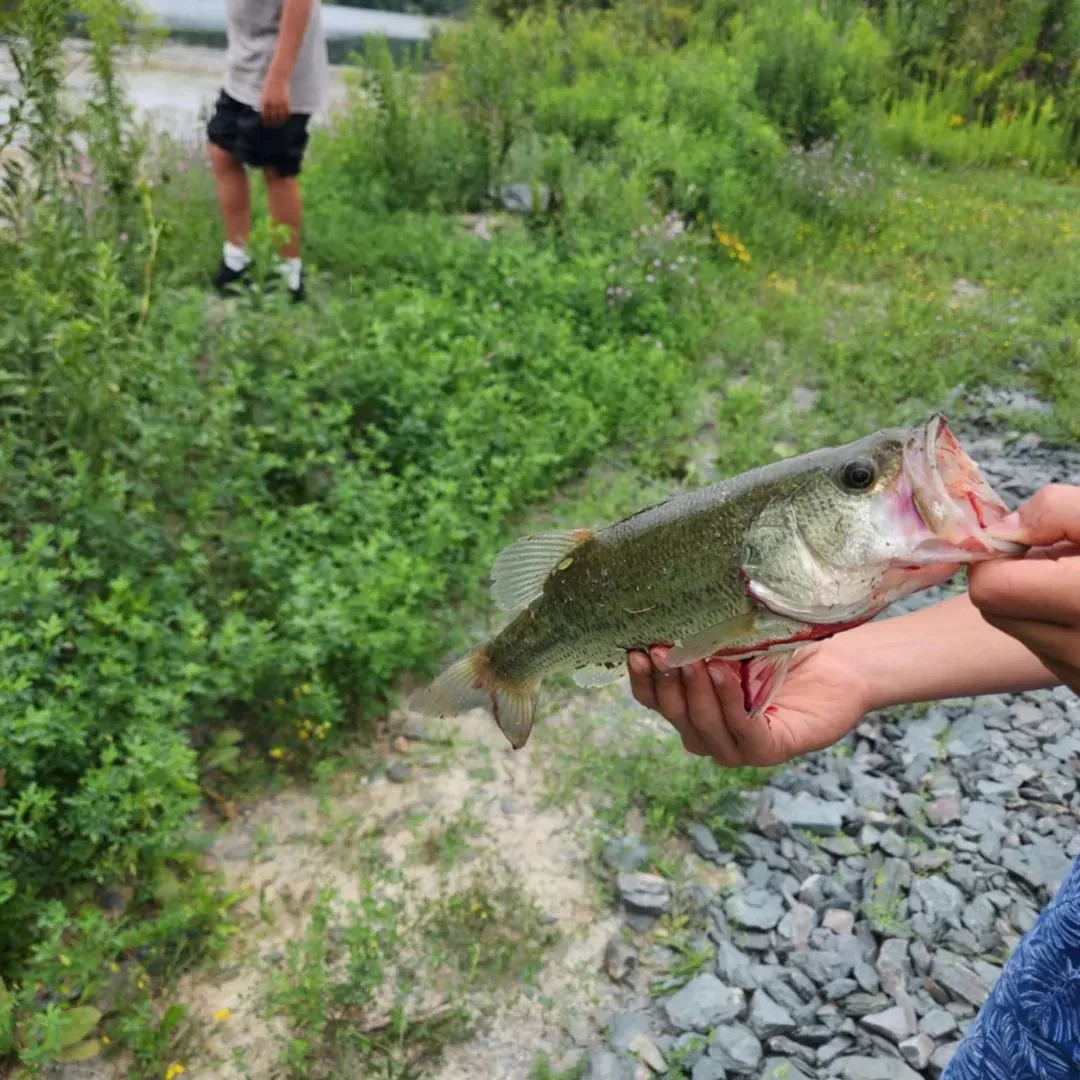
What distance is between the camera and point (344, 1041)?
2635 millimetres

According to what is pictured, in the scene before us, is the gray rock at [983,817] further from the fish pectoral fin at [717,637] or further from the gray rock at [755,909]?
the fish pectoral fin at [717,637]

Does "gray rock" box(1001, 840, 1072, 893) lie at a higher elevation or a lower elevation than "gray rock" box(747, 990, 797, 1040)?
higher

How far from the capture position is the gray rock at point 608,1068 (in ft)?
8.47

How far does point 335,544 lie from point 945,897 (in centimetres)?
264

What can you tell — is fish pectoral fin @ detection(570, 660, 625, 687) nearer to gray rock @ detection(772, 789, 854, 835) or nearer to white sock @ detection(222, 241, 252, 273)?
gray rock @ detection(772, 789, 854, 835)

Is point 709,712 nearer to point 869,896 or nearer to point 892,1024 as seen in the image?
point 892,1024

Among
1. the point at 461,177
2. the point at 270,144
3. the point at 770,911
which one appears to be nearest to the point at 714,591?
the point at 770,911

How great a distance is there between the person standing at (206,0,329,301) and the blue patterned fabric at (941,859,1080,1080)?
5282mm

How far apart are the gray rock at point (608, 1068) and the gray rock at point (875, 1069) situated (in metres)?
0.57

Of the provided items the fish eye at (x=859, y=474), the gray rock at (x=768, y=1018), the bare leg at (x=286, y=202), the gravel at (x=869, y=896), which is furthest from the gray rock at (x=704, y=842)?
the bare leg at (x=286, y=202)

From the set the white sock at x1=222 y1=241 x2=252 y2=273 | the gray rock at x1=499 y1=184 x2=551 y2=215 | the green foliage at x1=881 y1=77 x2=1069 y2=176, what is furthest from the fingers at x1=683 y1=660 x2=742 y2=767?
the green foliage at x1=881 y1=77 x2=1069 y2=176

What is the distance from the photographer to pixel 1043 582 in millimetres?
1195

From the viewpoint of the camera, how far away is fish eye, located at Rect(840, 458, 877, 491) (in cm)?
147

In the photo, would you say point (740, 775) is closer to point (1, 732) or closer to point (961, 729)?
point (961, 729)
